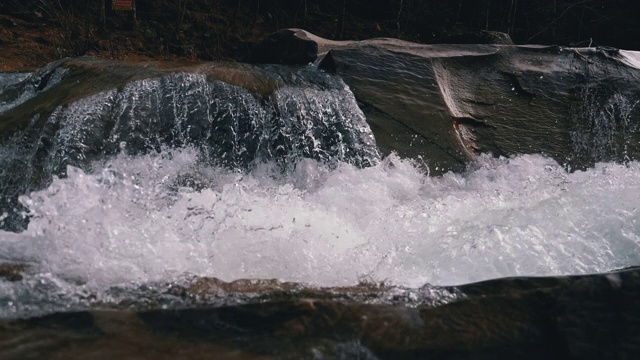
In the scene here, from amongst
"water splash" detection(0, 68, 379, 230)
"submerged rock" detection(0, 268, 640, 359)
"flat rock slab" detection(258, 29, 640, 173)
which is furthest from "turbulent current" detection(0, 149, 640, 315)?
"flat rock slab" detection(258, 29, 640, 173)

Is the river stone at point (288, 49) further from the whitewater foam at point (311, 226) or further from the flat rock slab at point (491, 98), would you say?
the whitewater foam at point (311, 226)

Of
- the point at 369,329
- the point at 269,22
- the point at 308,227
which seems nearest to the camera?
the point at 369,329

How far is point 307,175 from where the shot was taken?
4770 mm

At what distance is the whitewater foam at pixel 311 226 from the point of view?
3.06 metres

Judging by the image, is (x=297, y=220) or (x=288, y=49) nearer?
(x=297, y=220)

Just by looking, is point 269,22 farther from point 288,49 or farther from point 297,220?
point 297,220

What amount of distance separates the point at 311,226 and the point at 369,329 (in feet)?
4.34

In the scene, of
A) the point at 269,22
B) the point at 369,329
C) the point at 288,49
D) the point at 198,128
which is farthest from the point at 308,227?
the point at 269,22

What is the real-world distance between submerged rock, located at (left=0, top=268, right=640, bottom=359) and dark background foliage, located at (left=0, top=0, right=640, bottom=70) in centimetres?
658

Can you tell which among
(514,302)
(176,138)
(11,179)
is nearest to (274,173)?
(176,138)

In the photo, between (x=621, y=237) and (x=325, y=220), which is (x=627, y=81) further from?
(x=325, y=220)

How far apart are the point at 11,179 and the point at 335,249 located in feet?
7.03

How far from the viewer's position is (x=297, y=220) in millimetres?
3730

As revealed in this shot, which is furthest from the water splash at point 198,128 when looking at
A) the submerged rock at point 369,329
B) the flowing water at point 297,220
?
the submerged rock at point 369,329
